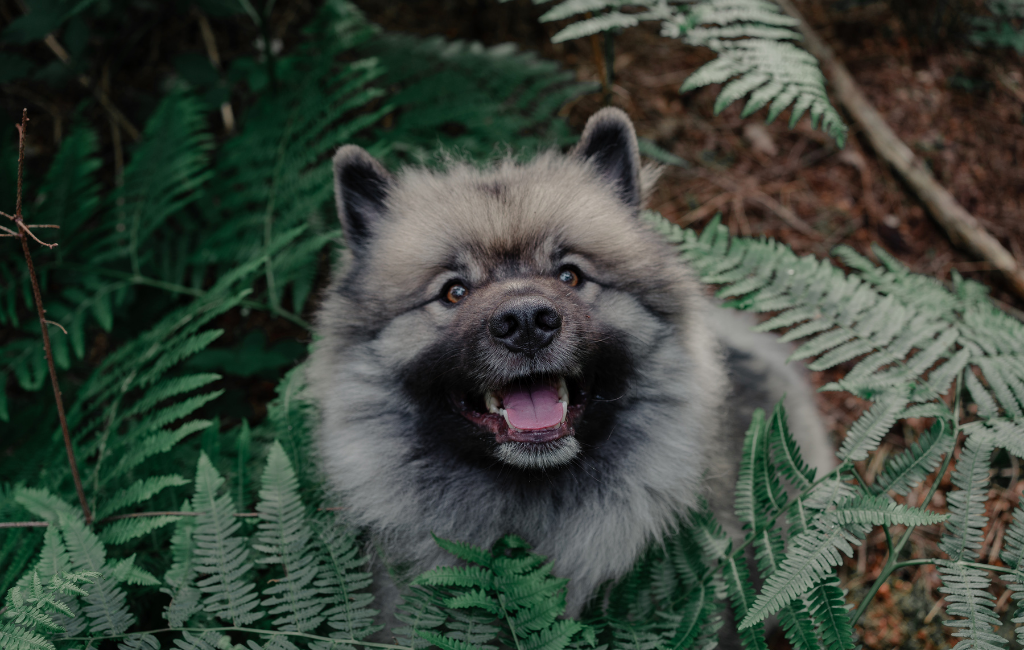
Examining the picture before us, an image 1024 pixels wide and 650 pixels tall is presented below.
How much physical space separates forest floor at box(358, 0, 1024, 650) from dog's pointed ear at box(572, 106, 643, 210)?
3.94 feet

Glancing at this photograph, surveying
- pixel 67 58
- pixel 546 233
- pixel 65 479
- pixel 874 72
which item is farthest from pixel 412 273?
pixel 874 72

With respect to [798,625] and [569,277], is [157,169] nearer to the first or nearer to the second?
[569,277]

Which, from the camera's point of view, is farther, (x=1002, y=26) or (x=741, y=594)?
(x=1002, y=26)

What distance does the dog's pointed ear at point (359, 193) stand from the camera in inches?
104

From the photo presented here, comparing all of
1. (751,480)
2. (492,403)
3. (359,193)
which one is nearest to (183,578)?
(492,403)

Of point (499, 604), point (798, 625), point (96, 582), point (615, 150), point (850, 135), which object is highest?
point (850, 135)

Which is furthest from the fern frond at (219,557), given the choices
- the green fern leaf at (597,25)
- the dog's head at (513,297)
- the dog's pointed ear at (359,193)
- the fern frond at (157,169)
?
the green fern leaf at (597,25)

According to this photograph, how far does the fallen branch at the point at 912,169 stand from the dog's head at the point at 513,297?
7.39 ft

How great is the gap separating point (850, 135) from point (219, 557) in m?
4.27

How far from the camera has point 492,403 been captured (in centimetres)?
232

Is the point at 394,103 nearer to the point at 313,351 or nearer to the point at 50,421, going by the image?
the point at 313,351

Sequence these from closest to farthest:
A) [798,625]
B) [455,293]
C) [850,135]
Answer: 1. [798,625]
2. [455,293]
3. [850,135]

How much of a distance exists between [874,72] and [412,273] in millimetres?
3679

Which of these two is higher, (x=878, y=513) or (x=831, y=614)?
(x=878, y=513)
